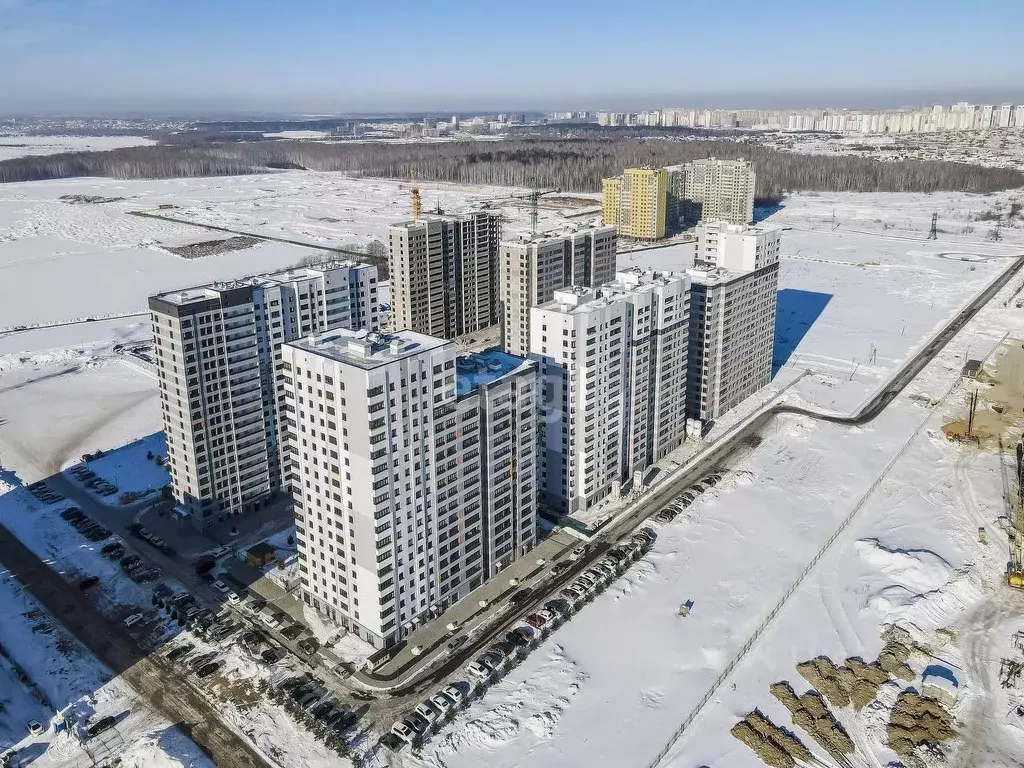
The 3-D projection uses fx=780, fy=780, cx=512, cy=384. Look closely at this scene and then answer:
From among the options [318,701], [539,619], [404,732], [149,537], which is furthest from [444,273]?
[404,732]

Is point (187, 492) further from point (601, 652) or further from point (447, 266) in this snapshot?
point (447, 266)

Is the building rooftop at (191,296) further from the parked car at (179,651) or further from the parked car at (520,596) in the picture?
the parked car at (520,596)

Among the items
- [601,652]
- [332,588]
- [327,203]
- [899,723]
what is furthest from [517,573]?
[327,203]

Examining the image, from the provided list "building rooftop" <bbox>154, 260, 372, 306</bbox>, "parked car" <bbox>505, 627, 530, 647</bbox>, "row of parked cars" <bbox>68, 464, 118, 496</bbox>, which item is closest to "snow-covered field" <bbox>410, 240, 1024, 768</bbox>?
"parked car" <bbox>505, 627, 530, 647</bbox>

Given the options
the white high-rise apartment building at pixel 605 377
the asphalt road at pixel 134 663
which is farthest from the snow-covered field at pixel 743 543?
the white high-rise apartment building at pixel 605 377

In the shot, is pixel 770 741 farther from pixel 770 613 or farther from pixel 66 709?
pixel 66 709

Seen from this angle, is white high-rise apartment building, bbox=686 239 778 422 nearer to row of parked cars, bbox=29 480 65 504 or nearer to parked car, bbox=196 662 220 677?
parked car, bbox=196 662 220 677
